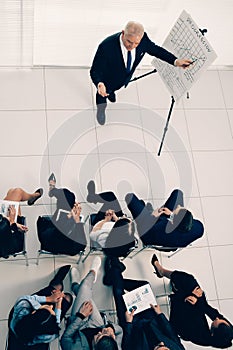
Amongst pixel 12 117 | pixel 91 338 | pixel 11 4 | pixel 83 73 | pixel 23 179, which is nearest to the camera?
pixel 91 338

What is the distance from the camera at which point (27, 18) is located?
13.2 feet

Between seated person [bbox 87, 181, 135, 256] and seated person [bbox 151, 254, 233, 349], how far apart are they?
1.79 feet

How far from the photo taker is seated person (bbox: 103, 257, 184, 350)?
3.33 meters

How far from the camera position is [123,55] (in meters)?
3.77

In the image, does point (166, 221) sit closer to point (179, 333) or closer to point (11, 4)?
point (179, 333)

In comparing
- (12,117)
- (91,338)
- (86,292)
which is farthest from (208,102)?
(91,338)

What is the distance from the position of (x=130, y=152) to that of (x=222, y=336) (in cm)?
197

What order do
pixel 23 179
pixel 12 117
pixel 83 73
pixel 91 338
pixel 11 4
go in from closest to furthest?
pixel 91 338, pixel 11 4, pixel 23 179, pixel 12 117, pixel 83 73

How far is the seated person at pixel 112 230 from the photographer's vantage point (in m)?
3.46

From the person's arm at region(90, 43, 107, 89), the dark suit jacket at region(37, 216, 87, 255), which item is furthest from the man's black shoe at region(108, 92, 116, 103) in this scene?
the dark suit jacket at region(37, 216, 87, 255)

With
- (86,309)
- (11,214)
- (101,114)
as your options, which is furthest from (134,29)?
(86,309)

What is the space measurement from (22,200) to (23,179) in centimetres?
38

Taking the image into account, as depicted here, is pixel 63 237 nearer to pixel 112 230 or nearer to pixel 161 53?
pixel 112 230

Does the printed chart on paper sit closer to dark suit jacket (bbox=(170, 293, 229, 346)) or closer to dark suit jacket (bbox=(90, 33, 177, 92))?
dark suit jacket (bbox=(90, 33, 177, 92))
